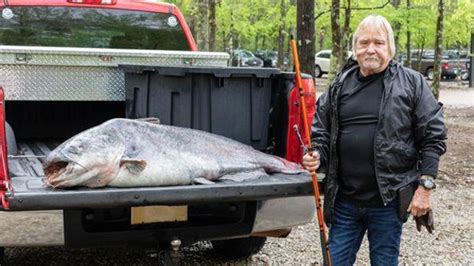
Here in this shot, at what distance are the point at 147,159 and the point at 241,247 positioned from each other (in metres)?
1.82

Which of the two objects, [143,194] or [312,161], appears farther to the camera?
[312,161]

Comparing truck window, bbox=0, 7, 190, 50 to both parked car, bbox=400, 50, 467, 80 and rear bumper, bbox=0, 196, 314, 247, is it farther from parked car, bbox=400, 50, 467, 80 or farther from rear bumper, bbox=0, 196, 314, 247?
parked car, bbox=400, 50, 467, 80

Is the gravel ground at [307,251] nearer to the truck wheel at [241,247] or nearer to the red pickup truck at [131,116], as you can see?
the truck wheel at [241,247]

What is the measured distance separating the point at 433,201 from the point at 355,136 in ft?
13.3

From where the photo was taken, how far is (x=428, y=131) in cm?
321

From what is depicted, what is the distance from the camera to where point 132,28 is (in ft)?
19.9

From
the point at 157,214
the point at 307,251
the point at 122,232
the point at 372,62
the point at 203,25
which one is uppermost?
the point at 203,25

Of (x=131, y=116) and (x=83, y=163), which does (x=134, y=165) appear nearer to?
(x=83, y=163)

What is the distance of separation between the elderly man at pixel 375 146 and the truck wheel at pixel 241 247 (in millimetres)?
1310

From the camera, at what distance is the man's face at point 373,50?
3.28 meters

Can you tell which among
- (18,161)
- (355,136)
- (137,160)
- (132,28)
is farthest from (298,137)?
(132,28)

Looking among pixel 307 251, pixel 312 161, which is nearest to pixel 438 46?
pixel 307 251

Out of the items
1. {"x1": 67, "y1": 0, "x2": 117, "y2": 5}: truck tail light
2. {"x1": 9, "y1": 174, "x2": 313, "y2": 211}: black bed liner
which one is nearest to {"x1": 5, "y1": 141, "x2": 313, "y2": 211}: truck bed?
{"x1": 9, "y1": 174, "x2": 313, "y2": 211}: black bed liner

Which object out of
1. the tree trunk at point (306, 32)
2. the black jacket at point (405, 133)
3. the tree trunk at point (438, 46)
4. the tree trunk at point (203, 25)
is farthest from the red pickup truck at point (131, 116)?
the tree trunk at point (438, 46)
